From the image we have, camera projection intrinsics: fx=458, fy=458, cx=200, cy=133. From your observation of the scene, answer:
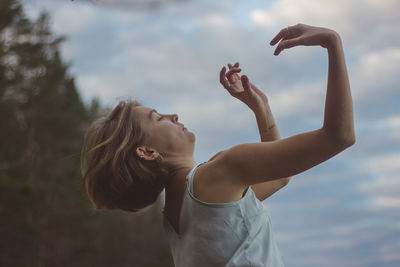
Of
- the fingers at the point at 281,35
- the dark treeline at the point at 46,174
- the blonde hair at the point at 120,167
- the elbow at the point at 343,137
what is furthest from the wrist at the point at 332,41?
the dark treeline at the point at 46,174

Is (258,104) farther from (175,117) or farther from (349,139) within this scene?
(349,139)

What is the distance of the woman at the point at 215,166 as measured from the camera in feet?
5.26

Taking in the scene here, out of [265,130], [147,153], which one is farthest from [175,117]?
[265,130]

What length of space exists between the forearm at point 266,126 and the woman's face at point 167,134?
0.38 meters

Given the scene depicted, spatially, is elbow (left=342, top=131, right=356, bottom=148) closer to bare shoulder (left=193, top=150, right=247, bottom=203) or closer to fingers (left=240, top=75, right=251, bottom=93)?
bare shoulder (left=193, top=150, right=247, bottom=203)

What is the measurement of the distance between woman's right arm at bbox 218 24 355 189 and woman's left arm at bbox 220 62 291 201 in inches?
20.8

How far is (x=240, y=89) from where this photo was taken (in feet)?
7.41

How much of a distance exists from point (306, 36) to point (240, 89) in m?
0.64

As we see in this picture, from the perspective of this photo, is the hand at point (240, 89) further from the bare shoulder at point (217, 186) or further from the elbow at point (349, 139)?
the elbow at point (349, 139)

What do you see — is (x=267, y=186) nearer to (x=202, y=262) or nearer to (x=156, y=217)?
(x=202, y=262)

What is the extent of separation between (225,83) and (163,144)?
448 mm

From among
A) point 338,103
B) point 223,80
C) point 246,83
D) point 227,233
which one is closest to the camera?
point 338,103

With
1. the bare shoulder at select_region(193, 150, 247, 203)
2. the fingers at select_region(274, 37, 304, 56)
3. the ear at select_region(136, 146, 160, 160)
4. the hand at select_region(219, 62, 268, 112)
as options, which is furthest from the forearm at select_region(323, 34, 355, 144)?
the ear at select_region(136, 146, 160, 160)

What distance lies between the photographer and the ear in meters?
2.00
